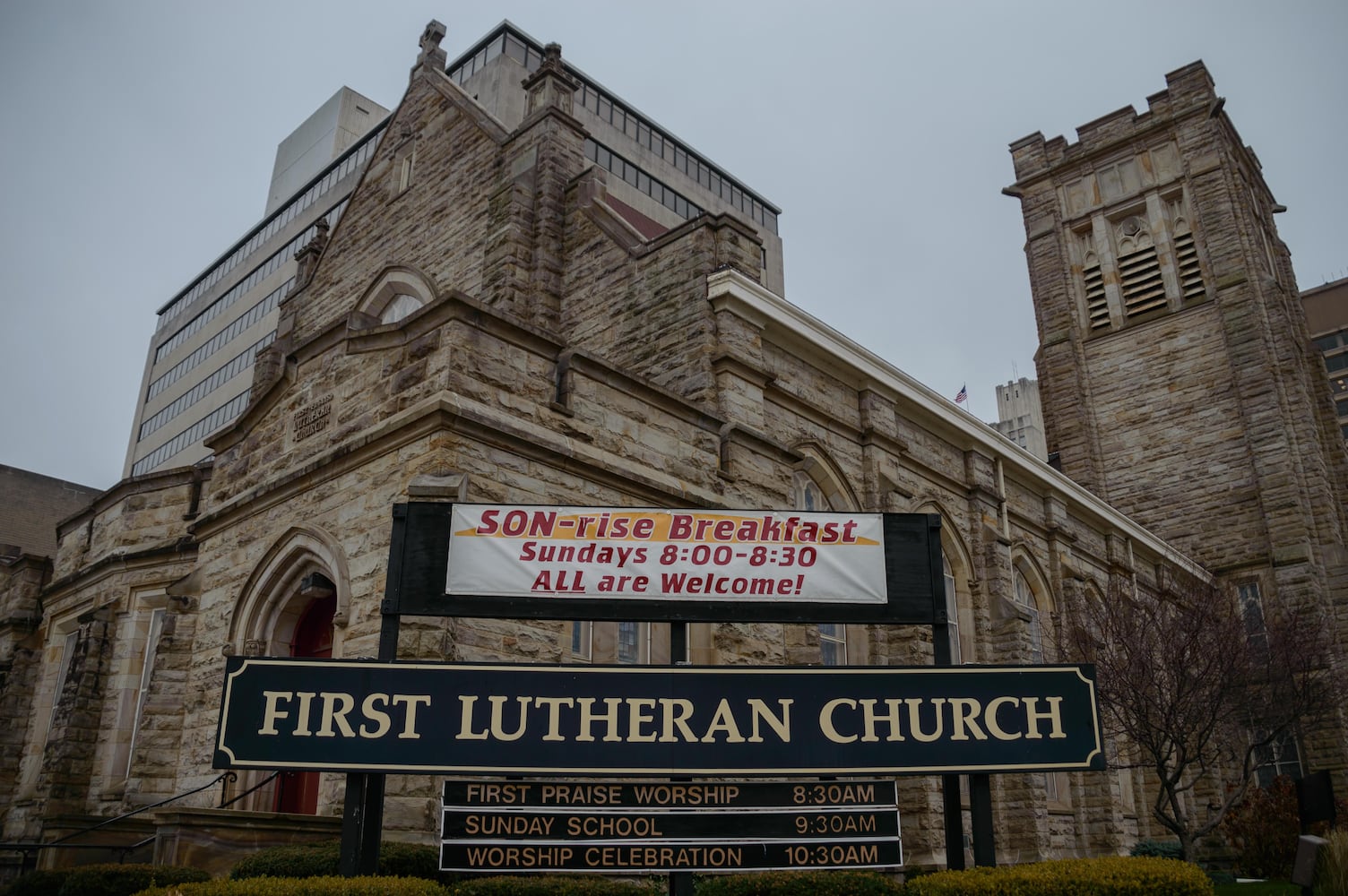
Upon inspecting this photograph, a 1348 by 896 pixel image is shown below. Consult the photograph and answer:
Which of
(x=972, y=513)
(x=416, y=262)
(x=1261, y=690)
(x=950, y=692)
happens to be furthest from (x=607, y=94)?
(x=950, y=692)

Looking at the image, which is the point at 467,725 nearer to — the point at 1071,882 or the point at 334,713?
the point at 334,713

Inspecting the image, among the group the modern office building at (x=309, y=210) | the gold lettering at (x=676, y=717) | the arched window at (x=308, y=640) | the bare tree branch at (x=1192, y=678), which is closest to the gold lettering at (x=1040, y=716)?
the gold lettering at (x=676, y=717)

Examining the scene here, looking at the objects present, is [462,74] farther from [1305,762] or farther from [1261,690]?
[1305,762]

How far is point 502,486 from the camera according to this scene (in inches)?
460

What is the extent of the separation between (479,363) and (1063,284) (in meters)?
34.0

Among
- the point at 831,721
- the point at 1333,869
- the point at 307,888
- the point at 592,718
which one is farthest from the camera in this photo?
the point at 1333,869

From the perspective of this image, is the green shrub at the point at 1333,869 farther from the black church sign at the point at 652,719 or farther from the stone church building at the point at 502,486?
the stone church building at the point at 502,486

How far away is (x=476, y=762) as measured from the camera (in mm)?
7145

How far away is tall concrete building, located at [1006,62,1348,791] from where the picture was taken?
33.9 meters

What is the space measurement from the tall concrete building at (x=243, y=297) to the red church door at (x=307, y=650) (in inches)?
1588

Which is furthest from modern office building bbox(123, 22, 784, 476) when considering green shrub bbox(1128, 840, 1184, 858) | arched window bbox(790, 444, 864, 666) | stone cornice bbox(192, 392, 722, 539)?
stone cornice bbox(192, 392, 722, 539)

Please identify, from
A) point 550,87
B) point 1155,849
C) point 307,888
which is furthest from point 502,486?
point 1155,849

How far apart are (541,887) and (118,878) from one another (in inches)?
163

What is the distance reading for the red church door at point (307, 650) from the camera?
13.2 meters
